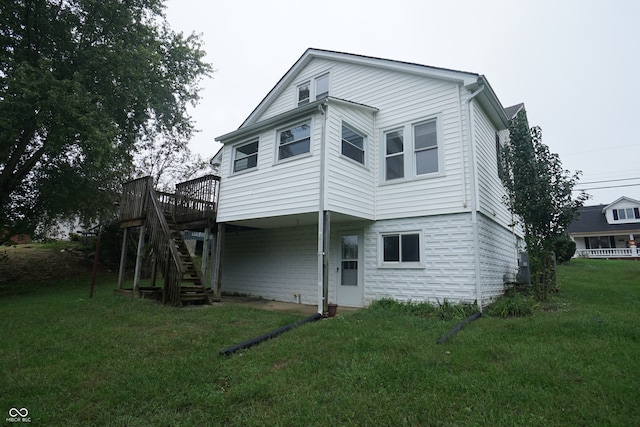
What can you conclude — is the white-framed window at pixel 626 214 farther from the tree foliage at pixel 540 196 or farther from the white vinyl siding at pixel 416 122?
the white vinyl siding at pixel 416 122

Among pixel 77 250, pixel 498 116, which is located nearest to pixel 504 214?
pixel 498 116

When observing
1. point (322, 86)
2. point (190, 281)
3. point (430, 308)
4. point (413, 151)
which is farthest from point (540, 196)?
point (190, 281)

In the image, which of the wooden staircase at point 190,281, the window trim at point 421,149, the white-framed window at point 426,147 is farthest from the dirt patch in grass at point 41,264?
the white-framed window at point 426,147

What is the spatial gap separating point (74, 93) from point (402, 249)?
11.6 metres

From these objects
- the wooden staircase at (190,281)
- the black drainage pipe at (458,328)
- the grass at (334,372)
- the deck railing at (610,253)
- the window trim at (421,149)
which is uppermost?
the window trim at (421,149)

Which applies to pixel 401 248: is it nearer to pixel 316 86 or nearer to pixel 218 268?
pixel 218 268

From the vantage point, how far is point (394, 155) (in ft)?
30.7

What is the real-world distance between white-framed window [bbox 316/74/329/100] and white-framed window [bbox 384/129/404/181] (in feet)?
11.3

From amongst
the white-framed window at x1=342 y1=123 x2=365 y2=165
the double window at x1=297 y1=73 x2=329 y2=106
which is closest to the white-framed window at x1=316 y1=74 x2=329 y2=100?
the double window at x1=297 y1=73 x2=329 y2=106

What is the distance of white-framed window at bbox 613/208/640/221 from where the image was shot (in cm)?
2933

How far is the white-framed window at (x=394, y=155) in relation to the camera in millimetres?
9234

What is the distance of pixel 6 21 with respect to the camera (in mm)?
11227

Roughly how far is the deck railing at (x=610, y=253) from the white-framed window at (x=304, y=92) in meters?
28.4

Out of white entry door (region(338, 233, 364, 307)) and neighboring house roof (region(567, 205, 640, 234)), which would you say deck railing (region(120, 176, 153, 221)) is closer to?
white entry door (region(338, 233, 364, 307))
